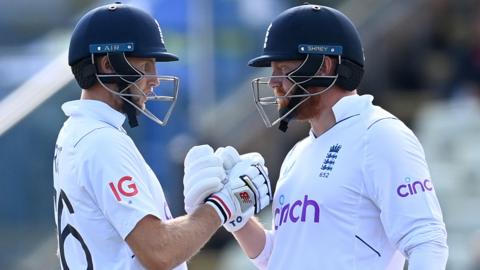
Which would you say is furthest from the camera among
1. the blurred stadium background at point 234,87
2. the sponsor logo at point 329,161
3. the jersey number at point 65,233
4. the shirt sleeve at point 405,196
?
the blurred stadium background at point 234,87

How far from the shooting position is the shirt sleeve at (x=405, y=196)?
4477 mm

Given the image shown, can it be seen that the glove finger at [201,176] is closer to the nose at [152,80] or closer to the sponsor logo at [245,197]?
the sponsor logo at [245,197]

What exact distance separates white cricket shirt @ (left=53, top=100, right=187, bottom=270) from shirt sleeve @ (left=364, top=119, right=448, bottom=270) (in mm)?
817

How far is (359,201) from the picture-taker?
183 inches

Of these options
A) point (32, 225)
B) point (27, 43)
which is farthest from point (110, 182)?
point (27, 43)

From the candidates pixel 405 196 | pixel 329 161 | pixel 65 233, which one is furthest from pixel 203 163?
pixel 405 196

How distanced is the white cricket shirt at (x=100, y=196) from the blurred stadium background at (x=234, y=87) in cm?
257

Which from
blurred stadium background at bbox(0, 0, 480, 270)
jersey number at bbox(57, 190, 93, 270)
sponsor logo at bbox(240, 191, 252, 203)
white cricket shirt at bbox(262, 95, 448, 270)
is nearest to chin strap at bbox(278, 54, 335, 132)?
white cricket shirt at bbox(262, 95, 448, 270)

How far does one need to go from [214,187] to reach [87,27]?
0.78 m

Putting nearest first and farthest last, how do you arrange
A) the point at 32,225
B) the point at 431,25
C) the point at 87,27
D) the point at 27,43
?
the point at 87,27 < the point at 32,225 < the point at 27,43 < the point at 431,25

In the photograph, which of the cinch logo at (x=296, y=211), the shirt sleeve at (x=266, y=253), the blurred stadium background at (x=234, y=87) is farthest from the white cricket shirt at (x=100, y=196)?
the blurred stadium background at (x=234, y=87)

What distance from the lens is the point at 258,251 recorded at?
5152 millimetres

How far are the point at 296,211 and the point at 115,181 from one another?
710 millimetres

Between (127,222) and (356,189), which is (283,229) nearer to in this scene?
(356,189)
